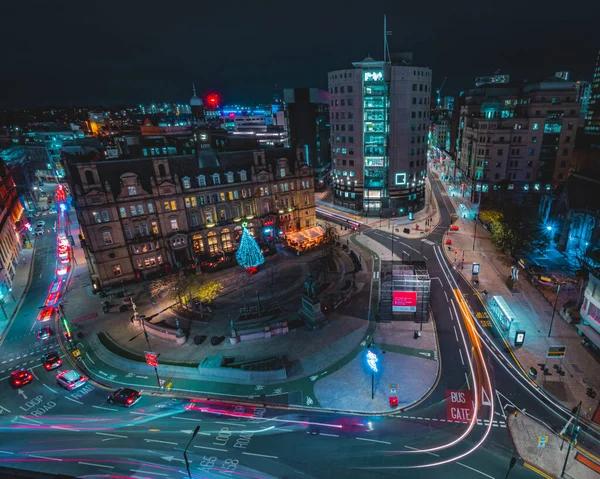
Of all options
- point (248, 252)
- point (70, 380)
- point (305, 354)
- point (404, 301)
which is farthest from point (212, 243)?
point (404, 301)

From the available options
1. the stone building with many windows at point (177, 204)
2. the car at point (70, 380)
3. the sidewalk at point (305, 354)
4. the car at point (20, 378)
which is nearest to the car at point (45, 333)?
the sidewalk at point (305, 354)

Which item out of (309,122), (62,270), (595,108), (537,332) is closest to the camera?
(537,332)

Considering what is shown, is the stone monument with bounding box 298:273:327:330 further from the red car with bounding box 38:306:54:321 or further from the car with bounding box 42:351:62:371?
the red car with bounding box 38:306:54:321

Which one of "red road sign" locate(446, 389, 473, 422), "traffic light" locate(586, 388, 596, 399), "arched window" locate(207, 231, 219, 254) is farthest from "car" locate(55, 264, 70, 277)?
"traffic light" locate(586, 388, 596, 399)

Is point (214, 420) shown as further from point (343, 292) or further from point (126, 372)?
point (343, 292)

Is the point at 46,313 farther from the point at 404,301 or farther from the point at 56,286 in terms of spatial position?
the point at 404,301

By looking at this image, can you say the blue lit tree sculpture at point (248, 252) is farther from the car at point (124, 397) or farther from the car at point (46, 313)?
the car at point (46, 313)

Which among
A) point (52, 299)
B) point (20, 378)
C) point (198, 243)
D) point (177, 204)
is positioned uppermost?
point (177, 204)

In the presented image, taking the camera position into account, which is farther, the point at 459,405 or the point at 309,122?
the point at 309,122
